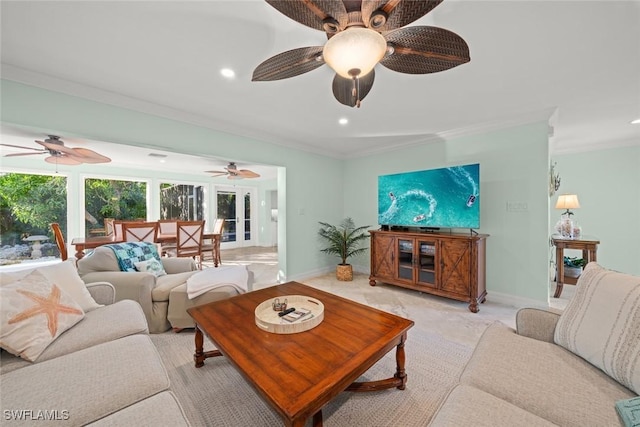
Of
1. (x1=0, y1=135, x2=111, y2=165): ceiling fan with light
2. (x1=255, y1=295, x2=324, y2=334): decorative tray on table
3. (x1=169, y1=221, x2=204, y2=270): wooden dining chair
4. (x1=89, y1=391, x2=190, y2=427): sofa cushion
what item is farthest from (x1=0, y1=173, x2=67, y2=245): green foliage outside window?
(x1=89, y1=391, x2=190, y2=427): sofa cushion

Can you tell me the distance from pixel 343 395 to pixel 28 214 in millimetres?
6101

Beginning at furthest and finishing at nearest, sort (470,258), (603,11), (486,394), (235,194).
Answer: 1. (235,194)
2. (470,258)
3. (603,11)
4. (486,394)

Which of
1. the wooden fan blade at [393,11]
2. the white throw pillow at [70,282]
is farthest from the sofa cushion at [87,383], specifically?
the wooden fan blade at [393,11]

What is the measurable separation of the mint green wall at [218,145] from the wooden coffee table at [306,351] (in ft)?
6.57

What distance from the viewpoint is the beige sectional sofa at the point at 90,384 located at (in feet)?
2.90

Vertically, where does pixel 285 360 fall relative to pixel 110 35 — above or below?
below

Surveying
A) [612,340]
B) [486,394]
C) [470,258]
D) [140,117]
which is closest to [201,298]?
[140,117]

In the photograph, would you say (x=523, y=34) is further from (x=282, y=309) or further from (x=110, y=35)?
(x=110, y=35)

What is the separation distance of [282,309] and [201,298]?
41.1 inches

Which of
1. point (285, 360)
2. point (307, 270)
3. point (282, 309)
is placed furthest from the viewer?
point (307, 270)

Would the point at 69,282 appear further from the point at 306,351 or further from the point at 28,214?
the point at 28,214

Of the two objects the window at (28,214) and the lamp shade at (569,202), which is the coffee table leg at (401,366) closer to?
the lamp shade at (569,202)

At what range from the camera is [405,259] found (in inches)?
135

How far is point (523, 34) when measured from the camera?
5.00 ft
